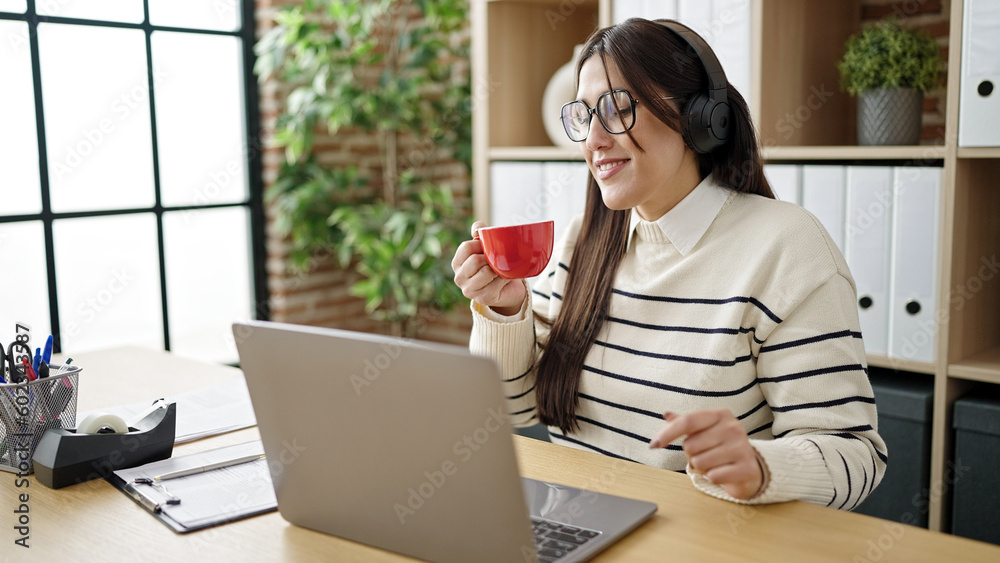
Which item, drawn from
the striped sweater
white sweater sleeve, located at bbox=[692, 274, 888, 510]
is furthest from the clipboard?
white sweater sleeve, located at bbox=[692, 274, 888, 510]

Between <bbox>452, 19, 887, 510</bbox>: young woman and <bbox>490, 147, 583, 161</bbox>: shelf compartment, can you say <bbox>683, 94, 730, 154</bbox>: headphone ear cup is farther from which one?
<bbox>490, 147, 583, 161</bbox>: shelf compartment

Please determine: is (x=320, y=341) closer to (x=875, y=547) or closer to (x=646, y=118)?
(x=875, y=547)

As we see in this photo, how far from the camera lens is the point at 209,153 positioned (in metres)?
3.06

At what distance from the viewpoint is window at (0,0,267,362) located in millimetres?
2605

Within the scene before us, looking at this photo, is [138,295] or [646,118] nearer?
[646,118]

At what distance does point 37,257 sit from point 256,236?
76cm

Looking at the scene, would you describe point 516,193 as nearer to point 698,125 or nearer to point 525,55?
point 525,55

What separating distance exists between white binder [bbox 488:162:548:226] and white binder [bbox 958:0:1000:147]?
3.64 ft

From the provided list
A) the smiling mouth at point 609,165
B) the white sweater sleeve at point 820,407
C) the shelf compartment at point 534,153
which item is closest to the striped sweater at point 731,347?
the white sweater sleeve at point 820,407

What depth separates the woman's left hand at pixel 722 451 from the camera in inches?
35.5

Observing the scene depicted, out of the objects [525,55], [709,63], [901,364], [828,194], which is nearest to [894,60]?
[828,194]

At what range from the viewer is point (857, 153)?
1.91 m

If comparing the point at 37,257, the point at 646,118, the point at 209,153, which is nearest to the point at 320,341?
the point at 646,118

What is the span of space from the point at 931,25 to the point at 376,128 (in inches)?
69.9
